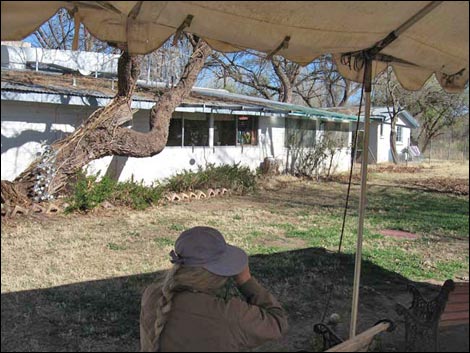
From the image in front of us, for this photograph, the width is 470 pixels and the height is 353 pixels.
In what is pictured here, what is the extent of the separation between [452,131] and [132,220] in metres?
30.1

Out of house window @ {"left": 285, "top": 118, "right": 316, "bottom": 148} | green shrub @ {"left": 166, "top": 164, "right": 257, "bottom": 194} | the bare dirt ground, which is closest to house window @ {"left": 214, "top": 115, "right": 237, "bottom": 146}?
green shrub @ {"left": 166, "top": 164, "right": 257, "bottom": 194}

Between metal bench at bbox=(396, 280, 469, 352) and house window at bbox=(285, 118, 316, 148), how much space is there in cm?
1601

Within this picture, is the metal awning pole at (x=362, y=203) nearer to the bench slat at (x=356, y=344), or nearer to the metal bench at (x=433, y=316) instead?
the metal bench at (x=433, y=316)

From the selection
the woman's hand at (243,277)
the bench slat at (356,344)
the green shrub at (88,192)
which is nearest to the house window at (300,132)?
the green shrub at (88,192)

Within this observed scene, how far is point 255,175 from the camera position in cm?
1602

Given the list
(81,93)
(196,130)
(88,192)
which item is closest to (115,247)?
(88,192)

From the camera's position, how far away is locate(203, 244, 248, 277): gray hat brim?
1873 mm

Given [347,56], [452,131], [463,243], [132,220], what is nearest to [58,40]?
[132,220]

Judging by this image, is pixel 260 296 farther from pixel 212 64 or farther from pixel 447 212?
pixel 212 64

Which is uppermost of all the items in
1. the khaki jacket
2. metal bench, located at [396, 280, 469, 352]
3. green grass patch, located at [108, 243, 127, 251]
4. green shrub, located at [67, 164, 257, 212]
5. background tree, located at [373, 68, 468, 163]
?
background tree, located at [373, 68, 468, 163]

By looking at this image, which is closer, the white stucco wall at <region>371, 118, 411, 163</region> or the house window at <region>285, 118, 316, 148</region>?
the house window at <region>285, 118, 316, 148</region>

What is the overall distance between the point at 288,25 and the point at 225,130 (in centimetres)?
1310

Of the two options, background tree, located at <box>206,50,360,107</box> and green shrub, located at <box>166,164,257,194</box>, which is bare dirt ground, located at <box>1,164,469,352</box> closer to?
green shrub, located at <box>166,164,257,194</box>

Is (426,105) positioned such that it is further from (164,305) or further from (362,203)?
(164,305)
